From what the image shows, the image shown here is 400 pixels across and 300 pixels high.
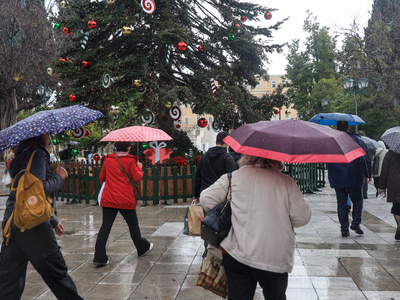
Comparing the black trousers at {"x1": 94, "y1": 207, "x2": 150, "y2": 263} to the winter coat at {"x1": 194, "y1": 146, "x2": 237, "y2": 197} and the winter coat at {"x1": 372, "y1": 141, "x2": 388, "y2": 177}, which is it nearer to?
the winter coat at {"x1": 194, "y1": 146, "x2": 237, "y2": 197}

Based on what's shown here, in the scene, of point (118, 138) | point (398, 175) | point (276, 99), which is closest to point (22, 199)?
point (118, 138)

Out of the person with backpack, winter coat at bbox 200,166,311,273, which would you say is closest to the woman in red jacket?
the person with backpack

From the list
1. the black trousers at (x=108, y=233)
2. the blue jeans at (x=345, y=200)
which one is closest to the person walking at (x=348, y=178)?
the blue jeans at (x=345, y=200)

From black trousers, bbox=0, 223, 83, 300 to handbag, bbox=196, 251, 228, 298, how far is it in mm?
1322

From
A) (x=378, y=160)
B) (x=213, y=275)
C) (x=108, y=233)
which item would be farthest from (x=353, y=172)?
(x=378, y=160)

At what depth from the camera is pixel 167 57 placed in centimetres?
1418

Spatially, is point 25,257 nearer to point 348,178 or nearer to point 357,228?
point 348,178

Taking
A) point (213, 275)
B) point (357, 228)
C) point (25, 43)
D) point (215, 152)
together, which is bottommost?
point (357, 228)

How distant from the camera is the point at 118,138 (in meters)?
6.77

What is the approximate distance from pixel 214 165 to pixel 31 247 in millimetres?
3047

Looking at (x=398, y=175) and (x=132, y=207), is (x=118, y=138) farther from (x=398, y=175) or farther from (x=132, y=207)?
(x=398, y=175)

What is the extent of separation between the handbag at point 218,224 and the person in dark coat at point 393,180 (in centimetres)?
503

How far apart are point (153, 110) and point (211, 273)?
514 inches

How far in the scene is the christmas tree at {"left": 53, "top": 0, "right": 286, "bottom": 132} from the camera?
13.5 metres
